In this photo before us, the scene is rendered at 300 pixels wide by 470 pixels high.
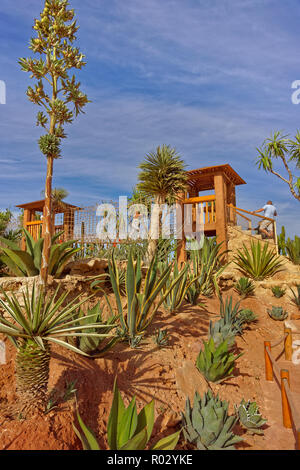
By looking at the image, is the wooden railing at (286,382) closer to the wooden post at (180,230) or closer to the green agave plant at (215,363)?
the green agave plant at (215,363)

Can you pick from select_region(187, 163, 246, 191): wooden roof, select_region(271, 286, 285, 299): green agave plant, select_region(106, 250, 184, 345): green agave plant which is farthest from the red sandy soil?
select_region(187, 163, 246, 191): wooden roof

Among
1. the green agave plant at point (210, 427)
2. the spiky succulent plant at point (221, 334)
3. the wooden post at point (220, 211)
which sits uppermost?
the wooden post at point (220, 211)

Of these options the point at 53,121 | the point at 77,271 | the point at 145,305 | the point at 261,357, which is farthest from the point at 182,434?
the point at 53,121

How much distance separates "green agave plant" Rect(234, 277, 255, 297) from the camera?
8.56 metres

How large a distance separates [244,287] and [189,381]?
Result: 4.99 metres

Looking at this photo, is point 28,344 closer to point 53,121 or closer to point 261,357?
point 53,121

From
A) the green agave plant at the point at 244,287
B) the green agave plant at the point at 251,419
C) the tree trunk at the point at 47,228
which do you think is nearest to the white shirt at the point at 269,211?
the green agave plant at the point at 244,287

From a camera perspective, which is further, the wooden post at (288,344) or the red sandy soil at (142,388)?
the wooden post at (288,344)

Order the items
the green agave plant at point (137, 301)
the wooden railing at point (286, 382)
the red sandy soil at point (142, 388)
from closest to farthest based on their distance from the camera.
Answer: the red sandy soil at point (142, 388), the wooden railing at point (286, 382), the green agave plant at point (137, 301)

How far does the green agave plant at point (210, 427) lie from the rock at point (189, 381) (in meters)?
0.68

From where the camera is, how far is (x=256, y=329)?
7043 millimetres

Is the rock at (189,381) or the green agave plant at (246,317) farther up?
the green agave plant at (246,317)

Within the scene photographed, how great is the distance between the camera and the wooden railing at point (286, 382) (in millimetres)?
2906

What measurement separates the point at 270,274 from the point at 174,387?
710cm
